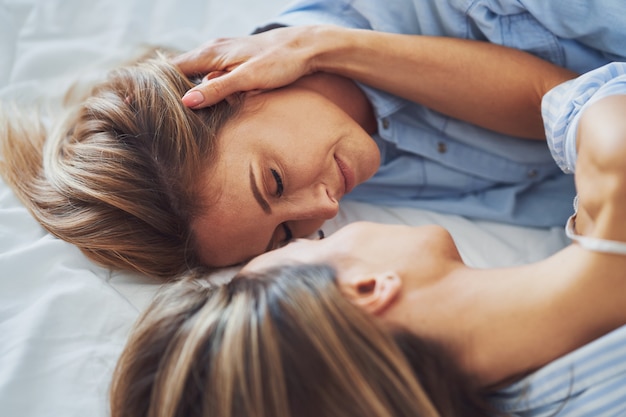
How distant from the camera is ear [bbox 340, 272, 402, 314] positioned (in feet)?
2.42

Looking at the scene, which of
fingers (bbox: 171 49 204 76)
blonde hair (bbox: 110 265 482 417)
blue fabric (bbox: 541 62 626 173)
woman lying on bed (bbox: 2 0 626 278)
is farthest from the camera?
fingers (bbox: 171 49 204 76)

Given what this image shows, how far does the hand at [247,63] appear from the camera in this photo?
3.41 ft

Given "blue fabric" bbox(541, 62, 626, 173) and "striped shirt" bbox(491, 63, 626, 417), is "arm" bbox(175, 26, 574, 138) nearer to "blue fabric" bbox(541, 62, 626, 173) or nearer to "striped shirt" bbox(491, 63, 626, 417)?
"blue fabric" bbox(541, 62, 626, 173)

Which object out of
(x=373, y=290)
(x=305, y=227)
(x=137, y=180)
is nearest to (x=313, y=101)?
(x=305, y=227)

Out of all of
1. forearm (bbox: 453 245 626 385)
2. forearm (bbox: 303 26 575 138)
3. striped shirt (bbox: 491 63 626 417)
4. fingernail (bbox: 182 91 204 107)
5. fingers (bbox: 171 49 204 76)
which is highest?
fingers (bbox: 171 49 204 76)

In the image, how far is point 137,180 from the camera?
3.24 feet

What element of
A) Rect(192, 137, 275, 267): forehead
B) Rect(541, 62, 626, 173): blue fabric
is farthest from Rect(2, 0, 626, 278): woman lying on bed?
Rect(541, 62, 626, 173): blue fabric

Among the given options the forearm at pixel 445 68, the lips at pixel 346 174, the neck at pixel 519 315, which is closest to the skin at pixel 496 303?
the neck at pixel 519 315

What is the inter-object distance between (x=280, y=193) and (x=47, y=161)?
0.43 metres

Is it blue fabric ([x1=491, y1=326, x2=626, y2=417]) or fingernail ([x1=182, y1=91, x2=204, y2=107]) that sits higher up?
fingernail ([x1=182, y1=91, x2=204, y2=107])

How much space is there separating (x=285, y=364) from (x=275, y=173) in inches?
15.4

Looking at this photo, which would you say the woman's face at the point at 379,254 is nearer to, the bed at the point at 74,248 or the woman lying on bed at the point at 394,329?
the woman lying on bed at the point at 394,329

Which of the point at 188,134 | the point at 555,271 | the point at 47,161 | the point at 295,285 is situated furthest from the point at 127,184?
the point at 555,271

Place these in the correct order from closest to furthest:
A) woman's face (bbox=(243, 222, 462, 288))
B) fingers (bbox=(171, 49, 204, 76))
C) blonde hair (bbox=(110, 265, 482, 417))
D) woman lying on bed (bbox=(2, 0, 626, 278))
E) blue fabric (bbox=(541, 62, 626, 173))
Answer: blonde hair (bbox=(110, 265, 482, 417))
woman's face (bbox=(243, 222, 462, 288))
blue fabric (bbox=(541, 62, 626, 173))
woman lying on bed (bbox=(2, 0, 626, 278))
fingers (bbox=(171, 49, 204, 76))
